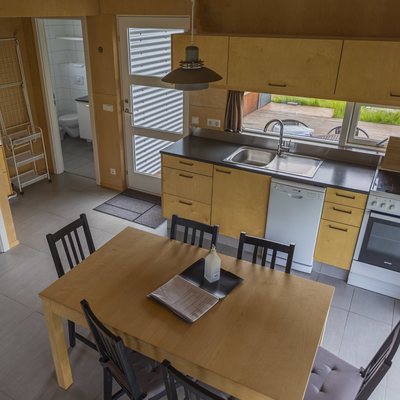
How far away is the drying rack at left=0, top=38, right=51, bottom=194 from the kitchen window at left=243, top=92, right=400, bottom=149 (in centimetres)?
289

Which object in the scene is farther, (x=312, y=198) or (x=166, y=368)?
(x=312, y=198)

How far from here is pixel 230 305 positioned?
2059mm

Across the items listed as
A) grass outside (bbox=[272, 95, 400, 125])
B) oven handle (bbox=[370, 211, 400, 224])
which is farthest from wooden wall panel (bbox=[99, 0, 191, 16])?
oven handle (bbox=[370, 211, 400, 224])

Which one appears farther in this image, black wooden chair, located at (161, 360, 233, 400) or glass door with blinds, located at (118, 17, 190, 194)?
glass door with blinds, located at (118, 17, 190, 194)

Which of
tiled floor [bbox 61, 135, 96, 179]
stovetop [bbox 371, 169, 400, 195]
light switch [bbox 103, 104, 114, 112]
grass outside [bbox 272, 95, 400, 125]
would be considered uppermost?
grass outside [bbox 272, 95, 400, 125]

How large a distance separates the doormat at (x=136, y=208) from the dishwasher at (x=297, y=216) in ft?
4.54

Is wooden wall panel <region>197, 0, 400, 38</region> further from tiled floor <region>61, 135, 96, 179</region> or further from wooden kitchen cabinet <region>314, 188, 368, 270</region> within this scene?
tiled floor <region>61, 135, 96, 179</region>

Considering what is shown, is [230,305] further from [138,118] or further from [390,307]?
[138,118]

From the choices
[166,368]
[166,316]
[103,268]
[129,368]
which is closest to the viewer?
[166,368]

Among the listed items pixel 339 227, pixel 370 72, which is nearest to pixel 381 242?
pixel 339 227

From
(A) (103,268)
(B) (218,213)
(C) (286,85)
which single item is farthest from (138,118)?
(A) (103,268)

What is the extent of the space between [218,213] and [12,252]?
2042mm

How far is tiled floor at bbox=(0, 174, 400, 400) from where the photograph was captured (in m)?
2.48

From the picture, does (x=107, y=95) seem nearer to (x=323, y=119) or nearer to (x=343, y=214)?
(x=323, y=119)
